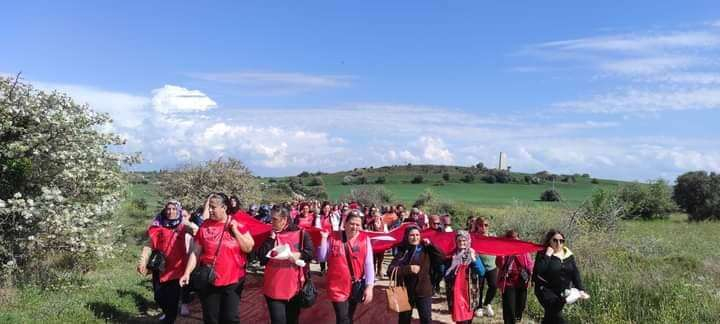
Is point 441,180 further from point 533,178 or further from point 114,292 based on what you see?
point 114,292

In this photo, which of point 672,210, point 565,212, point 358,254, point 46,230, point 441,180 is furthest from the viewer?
point 441,180

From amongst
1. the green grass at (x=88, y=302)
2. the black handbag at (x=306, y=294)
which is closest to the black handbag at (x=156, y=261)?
the green grass at (x=88, y=302)

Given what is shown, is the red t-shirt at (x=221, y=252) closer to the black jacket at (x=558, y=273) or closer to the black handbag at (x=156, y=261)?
the black handbag at (x=156, y=261)

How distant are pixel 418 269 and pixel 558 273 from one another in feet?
6.25

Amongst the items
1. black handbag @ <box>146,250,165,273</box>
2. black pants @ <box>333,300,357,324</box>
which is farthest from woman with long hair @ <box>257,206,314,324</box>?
black handbag @ <box>146,250,165,273</box>

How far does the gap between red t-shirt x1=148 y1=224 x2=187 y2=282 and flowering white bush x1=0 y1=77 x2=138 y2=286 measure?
2.60 m

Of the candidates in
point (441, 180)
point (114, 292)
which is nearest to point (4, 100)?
point (114, 292)

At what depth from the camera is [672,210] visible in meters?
43.3

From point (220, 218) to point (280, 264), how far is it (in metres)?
0.90

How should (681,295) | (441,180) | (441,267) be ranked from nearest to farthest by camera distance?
(441,267) → (681,295) → (441,180)

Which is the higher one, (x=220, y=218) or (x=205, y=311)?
(x=220, y=218)

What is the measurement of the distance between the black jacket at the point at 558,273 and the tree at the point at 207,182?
16549 mm

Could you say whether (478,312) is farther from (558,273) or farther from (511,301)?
(558,273)

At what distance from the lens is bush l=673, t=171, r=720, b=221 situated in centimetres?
4428
